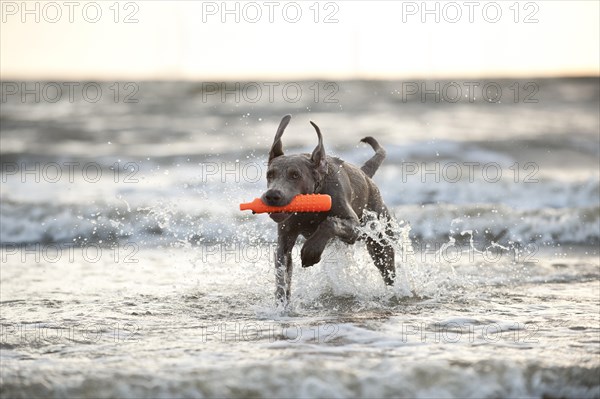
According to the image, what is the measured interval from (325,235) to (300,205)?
0.32 m

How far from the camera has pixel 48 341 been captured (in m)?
6.11

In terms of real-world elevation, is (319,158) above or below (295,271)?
above

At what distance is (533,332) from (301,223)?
1908 mm

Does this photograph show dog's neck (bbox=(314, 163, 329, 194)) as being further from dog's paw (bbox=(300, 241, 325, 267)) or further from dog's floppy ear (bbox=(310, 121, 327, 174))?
dog's paw (bbox=(300, 241, 325, 267))

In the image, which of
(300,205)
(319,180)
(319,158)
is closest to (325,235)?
(300,205)

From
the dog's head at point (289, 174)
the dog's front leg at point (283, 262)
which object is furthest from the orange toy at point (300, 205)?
the dog's front leg at point (283, 262)

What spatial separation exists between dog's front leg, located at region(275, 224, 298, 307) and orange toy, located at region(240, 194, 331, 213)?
55 cm

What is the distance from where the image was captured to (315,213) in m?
7.04

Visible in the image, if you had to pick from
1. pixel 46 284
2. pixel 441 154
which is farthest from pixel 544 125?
pixel 46 284

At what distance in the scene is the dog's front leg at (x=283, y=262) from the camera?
7199mm

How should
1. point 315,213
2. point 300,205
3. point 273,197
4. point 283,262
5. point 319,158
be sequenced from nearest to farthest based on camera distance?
point 273,197, point 300,205, point 319,158, point 315,213, point 283,262

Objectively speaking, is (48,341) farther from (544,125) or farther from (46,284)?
(544,125)

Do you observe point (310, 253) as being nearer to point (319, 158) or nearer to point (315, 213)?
point (315, 213)

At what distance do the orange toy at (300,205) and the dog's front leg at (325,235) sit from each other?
0.14 m
